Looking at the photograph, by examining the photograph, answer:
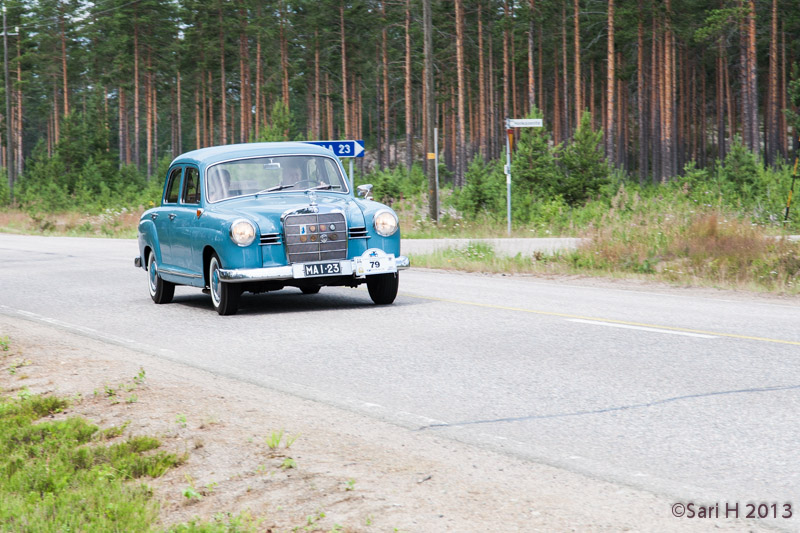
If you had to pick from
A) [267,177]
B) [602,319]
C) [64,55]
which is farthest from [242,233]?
[64,55]

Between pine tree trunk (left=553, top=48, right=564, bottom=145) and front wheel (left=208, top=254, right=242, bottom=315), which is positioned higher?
pine tree trunk (left=553, top=48, right=564, bottom=145)

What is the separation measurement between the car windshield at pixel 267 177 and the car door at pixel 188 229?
1.00ft

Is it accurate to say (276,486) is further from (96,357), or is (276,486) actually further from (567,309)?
(567,309)

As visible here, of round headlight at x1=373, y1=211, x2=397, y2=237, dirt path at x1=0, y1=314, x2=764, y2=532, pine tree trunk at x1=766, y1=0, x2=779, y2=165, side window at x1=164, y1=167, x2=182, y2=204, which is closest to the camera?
dirt path at x1=0, y1=314, x2=764, y2=532

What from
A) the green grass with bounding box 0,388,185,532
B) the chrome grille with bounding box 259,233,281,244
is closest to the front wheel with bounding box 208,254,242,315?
the chrome grille with bounding box 259,233,281,244

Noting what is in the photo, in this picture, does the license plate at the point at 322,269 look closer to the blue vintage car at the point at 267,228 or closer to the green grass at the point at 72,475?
the blue vintage car at the point at 267,228

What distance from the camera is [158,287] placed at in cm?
1306

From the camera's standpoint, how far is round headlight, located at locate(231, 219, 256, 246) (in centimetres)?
1083

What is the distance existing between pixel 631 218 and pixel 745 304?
859 centimetres

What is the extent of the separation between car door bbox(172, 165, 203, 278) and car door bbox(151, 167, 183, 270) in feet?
0.50

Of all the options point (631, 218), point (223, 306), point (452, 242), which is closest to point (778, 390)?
point (223, 306)

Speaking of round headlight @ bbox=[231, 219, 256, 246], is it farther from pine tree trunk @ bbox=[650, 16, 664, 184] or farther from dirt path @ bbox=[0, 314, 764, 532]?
pine tree trunk @ bbox=[650, 16, 664, 184]

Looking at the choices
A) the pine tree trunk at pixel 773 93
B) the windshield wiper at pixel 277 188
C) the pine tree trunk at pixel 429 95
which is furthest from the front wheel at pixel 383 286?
the pine tree trunk at pixel 773 93

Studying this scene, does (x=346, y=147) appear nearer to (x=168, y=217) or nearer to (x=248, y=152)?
(x=168, y=217)
